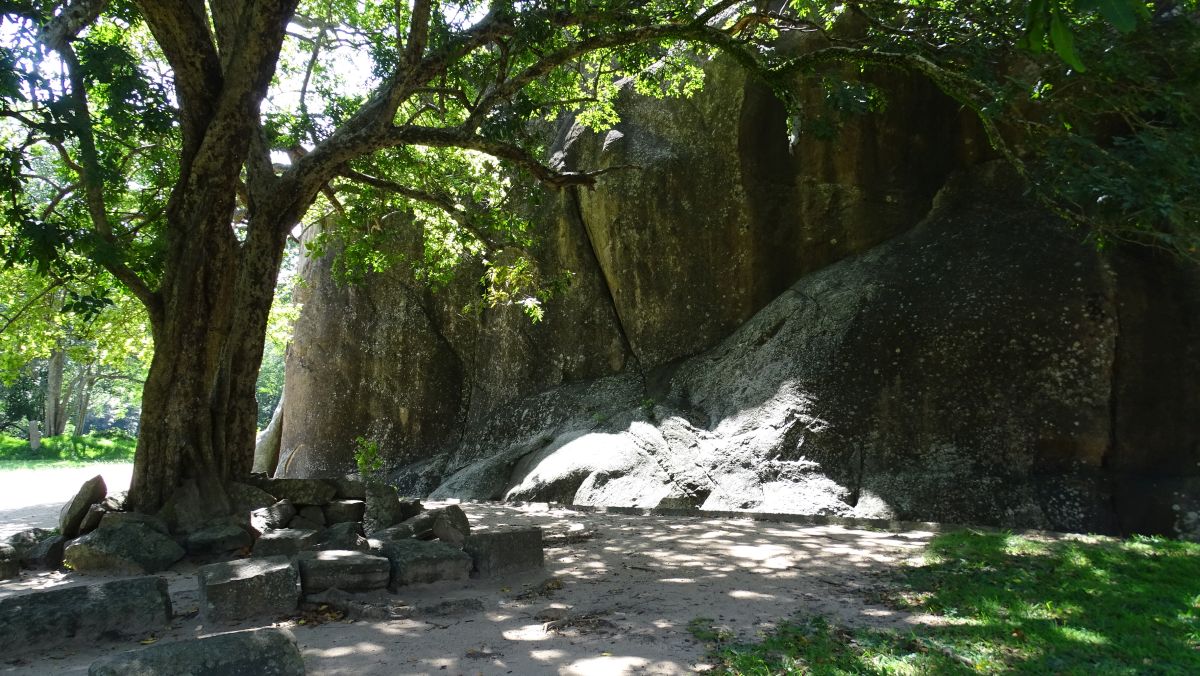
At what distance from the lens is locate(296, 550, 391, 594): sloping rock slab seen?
5246 millimetres

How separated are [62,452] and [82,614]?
29468 mm

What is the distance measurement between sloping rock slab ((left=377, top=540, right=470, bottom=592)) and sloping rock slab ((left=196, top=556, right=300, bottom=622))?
757 mm

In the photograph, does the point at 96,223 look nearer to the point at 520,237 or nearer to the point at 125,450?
the point at 520,237

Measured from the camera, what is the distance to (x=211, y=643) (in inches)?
137

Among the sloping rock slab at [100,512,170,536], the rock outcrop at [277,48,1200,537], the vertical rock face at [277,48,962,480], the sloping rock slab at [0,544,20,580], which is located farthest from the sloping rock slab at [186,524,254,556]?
the vertical rock face at [277,48,962,480]

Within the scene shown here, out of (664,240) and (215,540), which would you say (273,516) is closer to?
(215,540)

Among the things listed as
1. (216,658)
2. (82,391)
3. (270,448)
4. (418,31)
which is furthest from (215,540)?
(82,391)

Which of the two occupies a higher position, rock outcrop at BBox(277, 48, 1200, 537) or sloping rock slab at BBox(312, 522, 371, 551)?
rock outcrop at BBox(277, 48, 1200, 537)

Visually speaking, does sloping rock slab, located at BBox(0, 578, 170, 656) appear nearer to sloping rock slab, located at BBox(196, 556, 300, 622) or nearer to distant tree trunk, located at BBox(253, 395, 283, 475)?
sloping rock slab, located at BBox(196, 556, 300, 622)

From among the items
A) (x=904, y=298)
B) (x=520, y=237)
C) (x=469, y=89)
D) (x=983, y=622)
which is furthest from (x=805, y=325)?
(x=983, y=622)

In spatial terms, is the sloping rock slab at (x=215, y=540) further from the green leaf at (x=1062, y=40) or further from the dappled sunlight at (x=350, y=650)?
the green leaf at (x=1062, y=40)

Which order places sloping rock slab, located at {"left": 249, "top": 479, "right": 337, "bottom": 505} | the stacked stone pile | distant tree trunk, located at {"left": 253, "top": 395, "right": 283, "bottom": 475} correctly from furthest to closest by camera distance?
distant tree trunk, located at {"left": 253, "top": 395, "right": 283, "bottom": 475} → sloping rock slab, located at {"left": 249, "top": 479, "right": 337, "bottom": 505} → the stacked stone pile

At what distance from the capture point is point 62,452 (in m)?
28.7

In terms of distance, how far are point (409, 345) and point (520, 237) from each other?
579cm
